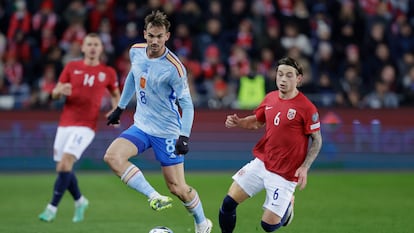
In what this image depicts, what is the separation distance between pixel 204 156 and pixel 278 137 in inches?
407

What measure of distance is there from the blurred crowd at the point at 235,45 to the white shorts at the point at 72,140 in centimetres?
726

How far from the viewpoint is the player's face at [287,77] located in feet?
33.6

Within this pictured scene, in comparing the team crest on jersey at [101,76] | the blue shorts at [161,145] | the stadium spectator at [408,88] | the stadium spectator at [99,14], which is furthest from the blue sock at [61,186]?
the stadium spectator at [408,88]

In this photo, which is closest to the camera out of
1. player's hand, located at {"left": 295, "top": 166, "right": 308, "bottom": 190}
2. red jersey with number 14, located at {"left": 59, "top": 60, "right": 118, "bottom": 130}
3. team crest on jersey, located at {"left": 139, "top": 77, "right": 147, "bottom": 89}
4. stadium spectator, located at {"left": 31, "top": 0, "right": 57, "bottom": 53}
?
player's hand, located at {"left": 295, "top": 166, "right": 308, "bottom": 190}

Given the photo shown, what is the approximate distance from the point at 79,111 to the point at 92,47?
3.15 feet

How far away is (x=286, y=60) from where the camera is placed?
33.9 ft

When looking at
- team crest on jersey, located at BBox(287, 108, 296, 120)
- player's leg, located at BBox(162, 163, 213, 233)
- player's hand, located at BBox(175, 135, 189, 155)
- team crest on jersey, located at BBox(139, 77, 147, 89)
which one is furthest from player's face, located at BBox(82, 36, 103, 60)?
team crest on jersey, located at BBox(287, 108, 296, 120)

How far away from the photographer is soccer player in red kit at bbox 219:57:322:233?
402 inches

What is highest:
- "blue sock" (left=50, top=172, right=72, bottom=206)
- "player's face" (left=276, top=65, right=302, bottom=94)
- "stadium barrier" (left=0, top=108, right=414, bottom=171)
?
"player's face" (left=276, top=65, right=302, bottom=94)

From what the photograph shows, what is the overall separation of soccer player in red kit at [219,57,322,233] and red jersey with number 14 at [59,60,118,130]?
363 cm

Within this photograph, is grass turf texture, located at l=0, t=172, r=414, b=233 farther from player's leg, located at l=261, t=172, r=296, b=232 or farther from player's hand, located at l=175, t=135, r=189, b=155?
player's hand, located at l=175, t=135, r=189, b=155

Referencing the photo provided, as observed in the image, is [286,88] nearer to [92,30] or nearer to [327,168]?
[327,168]

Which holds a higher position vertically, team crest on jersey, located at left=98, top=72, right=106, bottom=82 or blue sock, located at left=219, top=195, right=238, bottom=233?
team crest on jersey, located at left=98, top=72, right=106, bottom=82

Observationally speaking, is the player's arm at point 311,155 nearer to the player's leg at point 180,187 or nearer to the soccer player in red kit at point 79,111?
the player's leg at point 180,187
